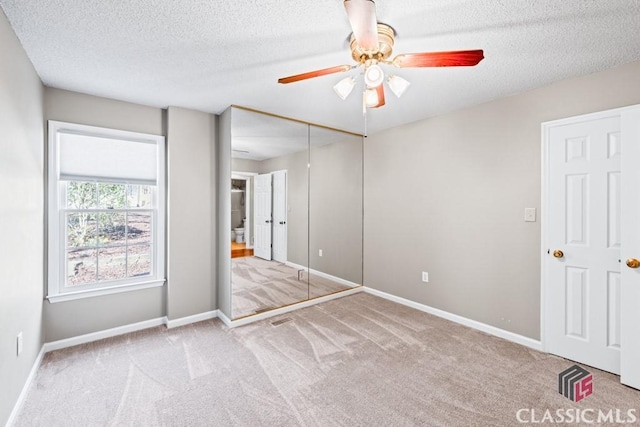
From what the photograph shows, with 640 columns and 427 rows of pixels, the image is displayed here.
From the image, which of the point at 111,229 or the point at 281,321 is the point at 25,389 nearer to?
the point at 111,229

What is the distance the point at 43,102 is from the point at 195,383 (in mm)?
2816

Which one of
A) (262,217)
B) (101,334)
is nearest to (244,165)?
(262,217)

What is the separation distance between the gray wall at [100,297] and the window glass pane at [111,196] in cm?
62

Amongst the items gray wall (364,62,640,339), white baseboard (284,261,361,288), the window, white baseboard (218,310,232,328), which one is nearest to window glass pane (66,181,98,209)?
the window

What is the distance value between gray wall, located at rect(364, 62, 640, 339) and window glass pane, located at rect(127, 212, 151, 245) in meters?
2.97

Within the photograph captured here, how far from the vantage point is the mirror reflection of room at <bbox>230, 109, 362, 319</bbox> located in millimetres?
3391

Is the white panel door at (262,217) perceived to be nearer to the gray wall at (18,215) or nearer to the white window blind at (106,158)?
the white window blind at (106,158)

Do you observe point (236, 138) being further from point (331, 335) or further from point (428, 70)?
point (331, 335)

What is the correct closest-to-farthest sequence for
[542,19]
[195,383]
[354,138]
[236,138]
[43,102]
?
[542,19]
[195,383]
[43,102]
[236,138]
[354,138]

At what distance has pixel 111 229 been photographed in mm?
3098

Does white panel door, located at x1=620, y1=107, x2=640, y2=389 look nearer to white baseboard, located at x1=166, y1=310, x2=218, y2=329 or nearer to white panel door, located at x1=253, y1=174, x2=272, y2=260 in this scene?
white panel door, located at x1=253, y1=174, x2=272, y2=260

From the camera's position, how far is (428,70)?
2.37 m

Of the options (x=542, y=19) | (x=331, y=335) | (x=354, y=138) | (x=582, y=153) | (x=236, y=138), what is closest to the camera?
(x=542, y=19)

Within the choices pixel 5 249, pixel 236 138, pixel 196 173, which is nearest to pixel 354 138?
pixel 236 138
